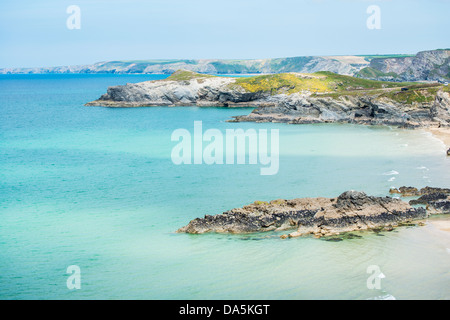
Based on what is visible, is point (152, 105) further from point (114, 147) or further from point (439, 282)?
point (439, 282)

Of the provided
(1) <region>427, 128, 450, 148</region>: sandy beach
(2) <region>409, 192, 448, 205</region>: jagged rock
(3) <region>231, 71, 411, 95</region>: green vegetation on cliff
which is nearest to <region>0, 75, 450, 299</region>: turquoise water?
(1) <region>427, 128, 450, 148</region>: sandy beach

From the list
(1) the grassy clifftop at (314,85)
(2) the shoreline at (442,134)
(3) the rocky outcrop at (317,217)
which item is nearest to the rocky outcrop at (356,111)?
(2) the shoreline at (442,134)

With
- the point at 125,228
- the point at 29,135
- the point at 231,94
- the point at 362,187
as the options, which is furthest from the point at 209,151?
the point at 231,94

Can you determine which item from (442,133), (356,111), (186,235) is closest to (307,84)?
(356,111)

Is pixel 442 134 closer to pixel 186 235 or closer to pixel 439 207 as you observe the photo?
pixel 439 207

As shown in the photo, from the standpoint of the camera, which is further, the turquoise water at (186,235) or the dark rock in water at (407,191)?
the dark rock in water at (407,191)

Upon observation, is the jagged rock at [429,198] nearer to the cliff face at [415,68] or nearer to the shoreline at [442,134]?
the shoreline at [442,134]
